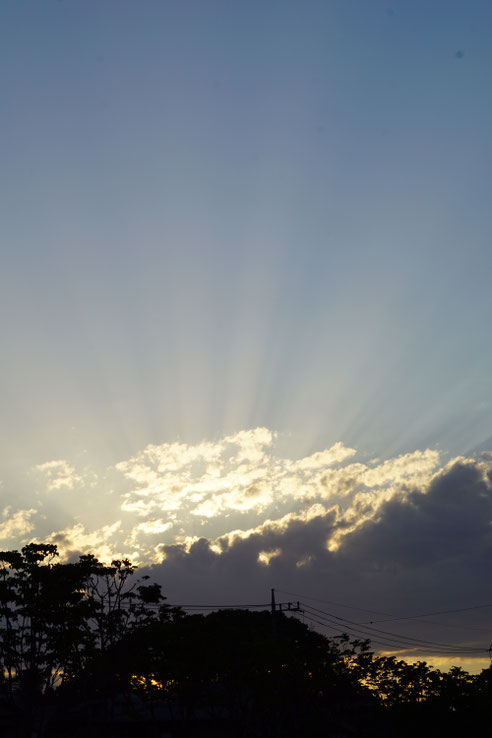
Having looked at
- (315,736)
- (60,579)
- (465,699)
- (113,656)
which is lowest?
(315,736)

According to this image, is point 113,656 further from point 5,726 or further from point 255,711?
point 5,726

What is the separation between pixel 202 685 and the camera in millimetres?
32031

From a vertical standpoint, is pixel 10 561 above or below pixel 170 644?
above

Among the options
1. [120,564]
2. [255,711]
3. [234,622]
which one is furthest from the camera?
[234,622]

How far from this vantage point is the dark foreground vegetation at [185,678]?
85.1ft

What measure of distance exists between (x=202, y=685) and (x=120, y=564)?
878 cm

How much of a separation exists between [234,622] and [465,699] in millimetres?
28315

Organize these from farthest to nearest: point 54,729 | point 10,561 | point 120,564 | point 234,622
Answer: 1. point 234,622
2. point 54,729
3. point 120,564
4. point 10,561

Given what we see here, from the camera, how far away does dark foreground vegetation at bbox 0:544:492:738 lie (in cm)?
2595

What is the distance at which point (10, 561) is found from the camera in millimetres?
25875

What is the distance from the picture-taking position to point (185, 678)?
3122cm

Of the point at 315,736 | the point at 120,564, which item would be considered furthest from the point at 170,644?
the point at 315,736

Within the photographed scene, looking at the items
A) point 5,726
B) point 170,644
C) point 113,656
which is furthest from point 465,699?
point 5,726

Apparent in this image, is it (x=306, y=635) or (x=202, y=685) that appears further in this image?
(x=306, y=635)
